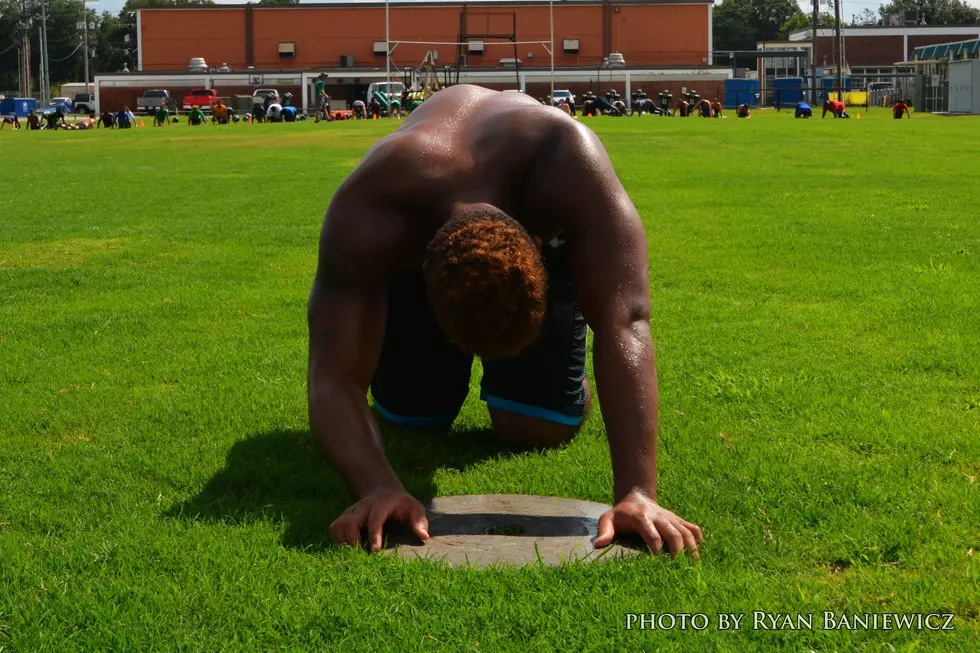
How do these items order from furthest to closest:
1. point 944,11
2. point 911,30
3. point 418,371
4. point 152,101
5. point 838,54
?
point 944,11 → point 911,30 → point 152,101 → point 838,54 → point 418,371

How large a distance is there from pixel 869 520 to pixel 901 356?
2615mm

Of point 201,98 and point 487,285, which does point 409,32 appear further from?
point 487,285

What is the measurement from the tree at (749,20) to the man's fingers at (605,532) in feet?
421

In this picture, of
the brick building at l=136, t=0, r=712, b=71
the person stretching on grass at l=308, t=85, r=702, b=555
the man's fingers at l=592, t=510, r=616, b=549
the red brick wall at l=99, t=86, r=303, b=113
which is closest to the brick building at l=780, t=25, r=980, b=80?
the brick building at l=136, t=0, r=712, b=71

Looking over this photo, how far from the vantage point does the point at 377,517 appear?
3.93 m

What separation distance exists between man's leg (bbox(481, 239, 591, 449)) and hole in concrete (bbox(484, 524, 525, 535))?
1067 millimetres

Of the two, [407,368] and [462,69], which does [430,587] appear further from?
[462,69]

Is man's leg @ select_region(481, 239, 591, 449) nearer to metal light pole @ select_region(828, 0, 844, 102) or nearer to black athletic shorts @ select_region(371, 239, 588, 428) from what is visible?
black athletic shorts @ select_region(371, 239, 588, 428)

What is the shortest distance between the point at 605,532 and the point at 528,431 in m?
1.38

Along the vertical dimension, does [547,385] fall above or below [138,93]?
below

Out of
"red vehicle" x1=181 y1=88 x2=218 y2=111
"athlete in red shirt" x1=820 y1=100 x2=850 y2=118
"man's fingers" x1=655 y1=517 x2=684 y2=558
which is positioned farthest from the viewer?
"red vehicle" x1=181 y1=88 x2=218 y2=111

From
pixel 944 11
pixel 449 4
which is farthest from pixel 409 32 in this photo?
pixel 944 11

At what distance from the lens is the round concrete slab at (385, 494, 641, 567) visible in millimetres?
3797

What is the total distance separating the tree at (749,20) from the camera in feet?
421
